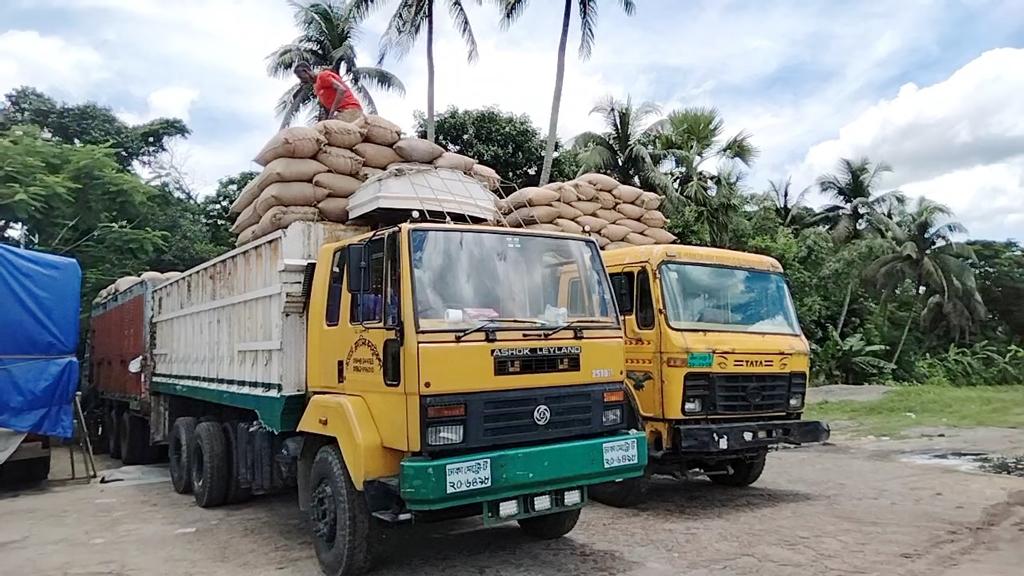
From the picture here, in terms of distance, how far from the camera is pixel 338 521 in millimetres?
5137

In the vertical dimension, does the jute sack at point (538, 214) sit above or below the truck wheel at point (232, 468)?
above

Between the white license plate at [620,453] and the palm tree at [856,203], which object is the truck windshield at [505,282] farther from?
the palm tree at [856,203]

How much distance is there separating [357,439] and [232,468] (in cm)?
356

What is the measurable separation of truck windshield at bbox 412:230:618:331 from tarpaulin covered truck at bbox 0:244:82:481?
6.68 metres

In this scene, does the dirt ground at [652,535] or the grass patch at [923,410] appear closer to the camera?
the dirt ground at [652,535]

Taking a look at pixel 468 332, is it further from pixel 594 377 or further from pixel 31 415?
pixel 31 415

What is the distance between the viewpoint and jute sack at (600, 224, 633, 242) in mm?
9633

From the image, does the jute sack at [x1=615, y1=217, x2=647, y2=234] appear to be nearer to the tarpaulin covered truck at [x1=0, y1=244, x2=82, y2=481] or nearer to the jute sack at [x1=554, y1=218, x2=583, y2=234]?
the jute sack at [x1=554, y1=218, x2=583, y2=234]

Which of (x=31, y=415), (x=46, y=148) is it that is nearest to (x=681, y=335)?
(x=31, y=415)

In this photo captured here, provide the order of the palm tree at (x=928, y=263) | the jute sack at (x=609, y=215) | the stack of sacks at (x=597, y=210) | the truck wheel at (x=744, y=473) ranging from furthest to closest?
1. the palm tree at (x=928, y=263)
2. the jute sack at (x=609, y=215)
3. the stack of sacks at (x=597, y=210)
4. the truck wheel at (x=744, y=473)

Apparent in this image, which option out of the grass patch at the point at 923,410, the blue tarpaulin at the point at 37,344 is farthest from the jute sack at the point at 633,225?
the blue tarpaulin at the point at 37,344

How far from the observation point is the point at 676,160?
72.6ft

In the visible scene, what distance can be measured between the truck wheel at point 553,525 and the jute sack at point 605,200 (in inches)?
183

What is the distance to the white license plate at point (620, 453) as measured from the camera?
521 centimetres
